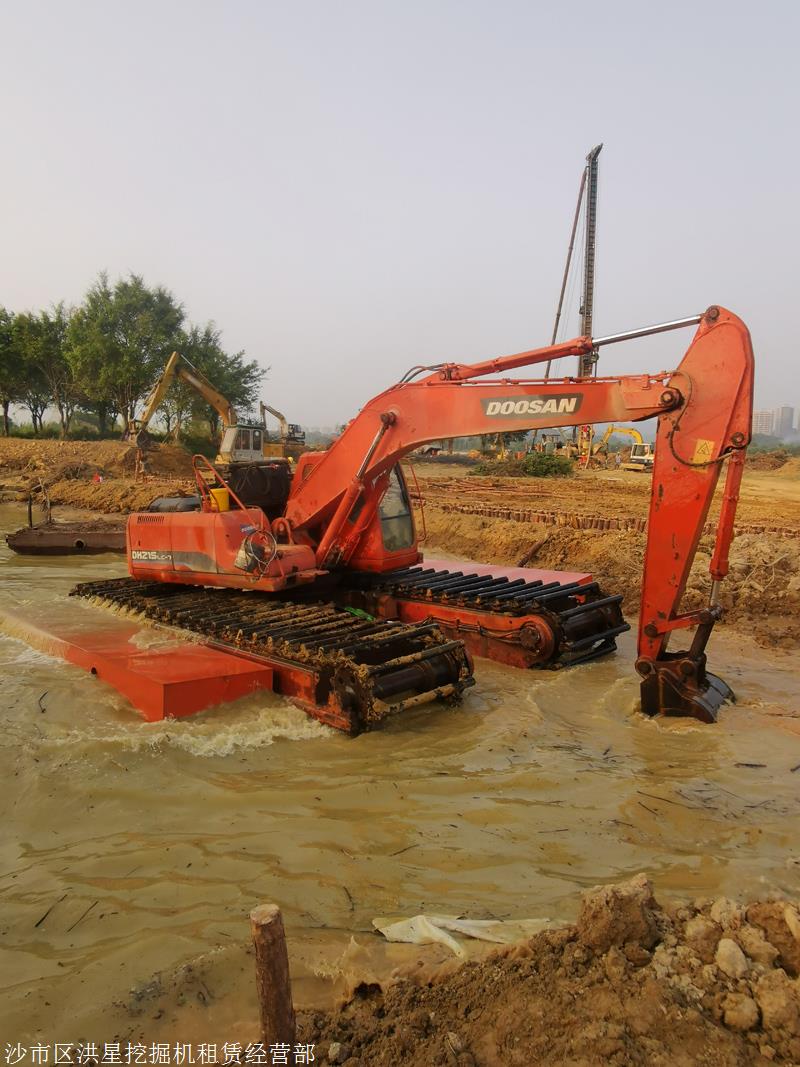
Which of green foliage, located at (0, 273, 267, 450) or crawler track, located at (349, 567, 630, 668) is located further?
green foliage, located at (0, 273, 267, 450)

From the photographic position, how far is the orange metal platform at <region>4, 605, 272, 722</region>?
545cm

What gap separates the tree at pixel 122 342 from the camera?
3266 cm

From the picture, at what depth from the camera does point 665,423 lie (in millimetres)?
5035

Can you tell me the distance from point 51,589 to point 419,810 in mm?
9677

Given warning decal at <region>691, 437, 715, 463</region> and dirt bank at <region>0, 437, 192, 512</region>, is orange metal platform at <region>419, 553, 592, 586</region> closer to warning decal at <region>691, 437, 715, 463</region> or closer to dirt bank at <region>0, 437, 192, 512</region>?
warning decal at <region>691, 437, 715, 463</region>

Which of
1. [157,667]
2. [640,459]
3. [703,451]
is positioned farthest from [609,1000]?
[640,459]

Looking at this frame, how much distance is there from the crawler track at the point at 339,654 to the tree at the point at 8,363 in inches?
1268

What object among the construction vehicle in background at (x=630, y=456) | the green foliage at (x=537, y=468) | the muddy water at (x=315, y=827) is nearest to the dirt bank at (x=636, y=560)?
the muddy water at (x=315, y=827)

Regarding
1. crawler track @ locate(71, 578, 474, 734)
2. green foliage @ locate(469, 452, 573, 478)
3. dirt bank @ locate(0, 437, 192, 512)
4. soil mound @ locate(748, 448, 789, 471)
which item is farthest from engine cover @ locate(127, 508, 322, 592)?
soil mound @ locate(748, 448, 789, 471)

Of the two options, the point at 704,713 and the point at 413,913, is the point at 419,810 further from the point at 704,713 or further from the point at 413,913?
the point at 704,713

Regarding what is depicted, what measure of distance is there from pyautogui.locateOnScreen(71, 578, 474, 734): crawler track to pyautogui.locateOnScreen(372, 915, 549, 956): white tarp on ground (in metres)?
2.13

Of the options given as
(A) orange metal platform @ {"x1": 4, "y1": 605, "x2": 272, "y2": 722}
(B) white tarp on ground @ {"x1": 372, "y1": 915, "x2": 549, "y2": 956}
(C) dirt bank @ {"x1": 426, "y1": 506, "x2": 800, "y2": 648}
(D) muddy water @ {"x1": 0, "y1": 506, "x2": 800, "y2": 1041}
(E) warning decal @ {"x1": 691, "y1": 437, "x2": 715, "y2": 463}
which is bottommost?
(D) muddy water @ {"x1": 0, "y1": 506, "x2": 800, "y2": 1041}

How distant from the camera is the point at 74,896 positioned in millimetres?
3301

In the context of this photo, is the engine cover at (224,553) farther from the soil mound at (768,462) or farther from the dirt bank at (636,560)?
the soil mound at (768,462)
